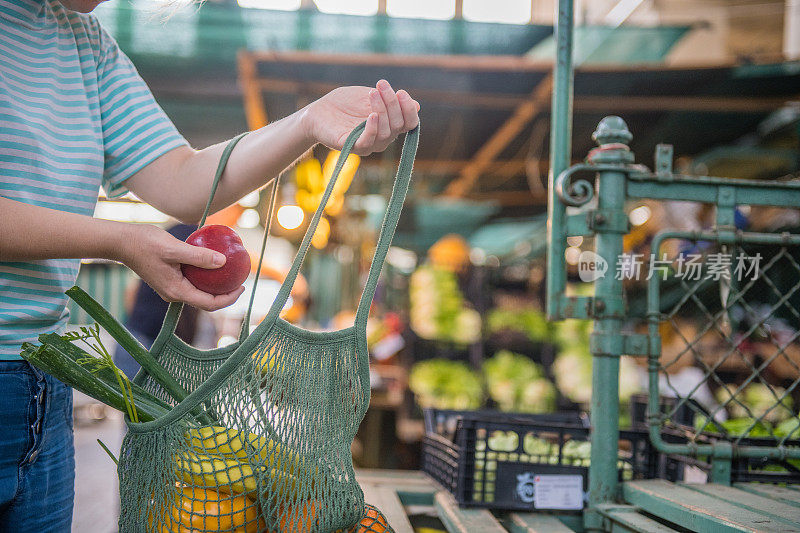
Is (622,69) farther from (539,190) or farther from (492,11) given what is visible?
(492,11)

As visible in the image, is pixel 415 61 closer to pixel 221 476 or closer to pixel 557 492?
pixel 557 492

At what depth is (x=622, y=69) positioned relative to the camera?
4.45 meters

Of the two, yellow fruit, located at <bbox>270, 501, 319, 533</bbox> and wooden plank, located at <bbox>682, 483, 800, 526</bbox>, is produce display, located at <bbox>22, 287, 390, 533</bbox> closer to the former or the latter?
yellow fruit, located at <bbox>270, 501, 319, 533</bbox>

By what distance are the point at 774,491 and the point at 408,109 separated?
1.37 m

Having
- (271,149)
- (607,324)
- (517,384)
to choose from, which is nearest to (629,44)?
(517,384)

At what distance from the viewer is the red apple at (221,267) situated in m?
1.07

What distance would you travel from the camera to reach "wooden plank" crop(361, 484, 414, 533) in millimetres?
1579

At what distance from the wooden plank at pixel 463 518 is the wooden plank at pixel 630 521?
0.87 ft

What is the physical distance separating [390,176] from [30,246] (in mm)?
6098

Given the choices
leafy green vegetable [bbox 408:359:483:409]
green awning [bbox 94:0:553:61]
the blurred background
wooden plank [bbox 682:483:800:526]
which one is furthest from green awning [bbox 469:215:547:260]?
wooden plank [bbox 682:483:800:526]

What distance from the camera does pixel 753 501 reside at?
1.49 metres

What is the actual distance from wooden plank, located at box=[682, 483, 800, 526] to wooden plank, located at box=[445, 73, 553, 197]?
3.18 meters

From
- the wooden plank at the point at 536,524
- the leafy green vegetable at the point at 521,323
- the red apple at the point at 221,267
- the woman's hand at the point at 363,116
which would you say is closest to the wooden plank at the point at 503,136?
the leafy green vegetable at the point at 521,323

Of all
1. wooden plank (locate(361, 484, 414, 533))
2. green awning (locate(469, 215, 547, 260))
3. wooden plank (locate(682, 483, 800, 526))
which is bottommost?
wooden plank (locate(361, 484, 414, 533))
